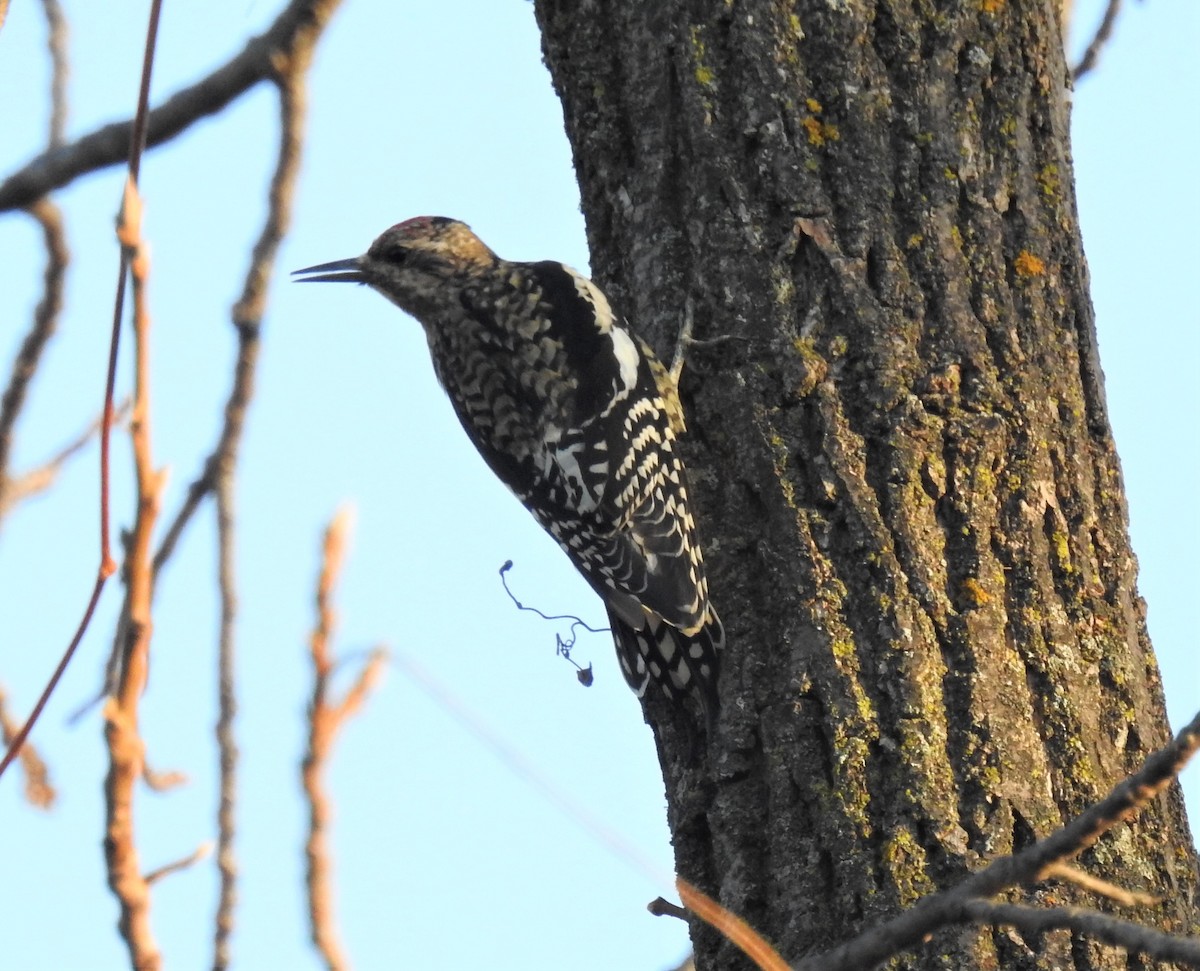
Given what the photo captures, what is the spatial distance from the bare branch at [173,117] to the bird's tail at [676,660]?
1.35m

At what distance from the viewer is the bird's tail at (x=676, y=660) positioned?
319 cm

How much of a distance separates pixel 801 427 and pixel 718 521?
25cm

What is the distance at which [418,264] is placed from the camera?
4844mm

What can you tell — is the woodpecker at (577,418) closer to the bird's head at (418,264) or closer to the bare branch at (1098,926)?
the bird's head at (418,264)

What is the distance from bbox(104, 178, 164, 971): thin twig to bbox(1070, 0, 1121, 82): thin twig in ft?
10.5

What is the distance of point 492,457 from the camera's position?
432 cm

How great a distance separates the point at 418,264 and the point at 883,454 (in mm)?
2262

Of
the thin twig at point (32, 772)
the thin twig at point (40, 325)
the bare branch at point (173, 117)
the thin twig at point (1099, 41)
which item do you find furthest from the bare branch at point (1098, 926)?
the thin twig at point (1099, 41)

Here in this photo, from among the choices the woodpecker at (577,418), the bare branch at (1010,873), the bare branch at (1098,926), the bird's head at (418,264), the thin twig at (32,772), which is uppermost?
the bird's head at (418,264)

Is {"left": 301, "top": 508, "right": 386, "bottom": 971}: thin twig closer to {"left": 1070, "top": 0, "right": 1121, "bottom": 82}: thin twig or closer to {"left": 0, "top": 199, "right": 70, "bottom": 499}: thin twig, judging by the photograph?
{"left": 0, "top": 199, "right": 70, "bottom": 499}: thin twig

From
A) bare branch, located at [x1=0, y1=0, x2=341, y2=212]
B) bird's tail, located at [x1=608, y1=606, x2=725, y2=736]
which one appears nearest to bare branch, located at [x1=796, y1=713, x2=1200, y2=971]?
bird's tail, located at [x1=608, y1=606, x2=725, y2=736]

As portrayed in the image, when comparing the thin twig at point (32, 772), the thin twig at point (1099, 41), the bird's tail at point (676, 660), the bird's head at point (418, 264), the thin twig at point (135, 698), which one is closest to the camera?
the thin twig at point (135, 698)

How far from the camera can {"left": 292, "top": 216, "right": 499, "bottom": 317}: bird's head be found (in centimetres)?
479

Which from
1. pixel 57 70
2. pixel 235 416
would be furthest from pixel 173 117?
pixel 235 416
